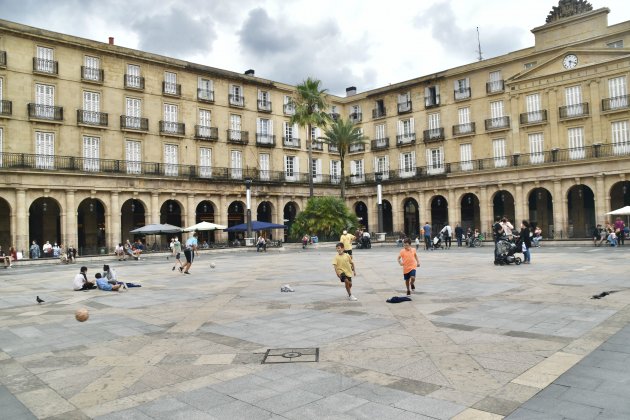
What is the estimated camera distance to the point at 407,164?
4803 cm

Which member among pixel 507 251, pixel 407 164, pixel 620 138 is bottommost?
pixel 507 251

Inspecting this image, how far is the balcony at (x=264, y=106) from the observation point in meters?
45.8

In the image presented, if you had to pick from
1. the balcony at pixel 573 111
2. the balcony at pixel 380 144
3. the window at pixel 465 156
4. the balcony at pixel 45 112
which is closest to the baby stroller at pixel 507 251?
the balcony at pixel 573 111

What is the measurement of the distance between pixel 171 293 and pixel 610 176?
109 feet

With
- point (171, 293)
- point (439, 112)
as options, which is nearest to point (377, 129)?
point (439, 112)

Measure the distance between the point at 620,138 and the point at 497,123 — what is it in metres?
9.37

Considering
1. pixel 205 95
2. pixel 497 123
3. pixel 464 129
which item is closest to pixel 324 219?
pixel 205 95

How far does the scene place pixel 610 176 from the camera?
34656mm

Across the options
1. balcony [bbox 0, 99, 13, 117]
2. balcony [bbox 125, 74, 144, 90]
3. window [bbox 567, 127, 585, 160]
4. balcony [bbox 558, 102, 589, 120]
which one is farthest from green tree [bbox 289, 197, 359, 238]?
balcony [bbox 0, 99, 13, 117]

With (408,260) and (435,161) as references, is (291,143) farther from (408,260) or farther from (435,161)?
(408,260)

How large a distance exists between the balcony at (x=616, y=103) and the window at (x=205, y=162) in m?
31.2

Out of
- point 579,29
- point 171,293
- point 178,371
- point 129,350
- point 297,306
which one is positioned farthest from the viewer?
Answer: point 579,29

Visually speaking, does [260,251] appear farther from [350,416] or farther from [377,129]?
[350,416]

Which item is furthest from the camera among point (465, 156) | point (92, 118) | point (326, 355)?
point (465, 156)
